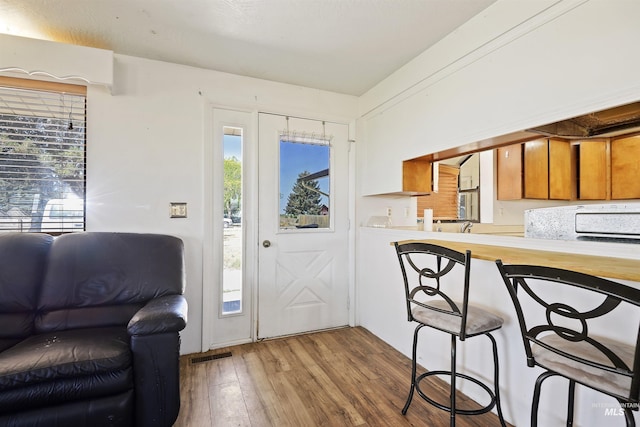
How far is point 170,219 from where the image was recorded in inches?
96.4

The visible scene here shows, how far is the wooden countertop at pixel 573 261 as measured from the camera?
987 millimetres

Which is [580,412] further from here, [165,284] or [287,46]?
[287,46]

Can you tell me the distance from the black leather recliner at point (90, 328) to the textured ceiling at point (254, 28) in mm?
1415

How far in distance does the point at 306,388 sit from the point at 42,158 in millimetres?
2527

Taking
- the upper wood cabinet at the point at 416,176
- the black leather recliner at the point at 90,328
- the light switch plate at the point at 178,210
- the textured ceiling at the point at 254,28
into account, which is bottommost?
the black leather recliner at the point at 90,328

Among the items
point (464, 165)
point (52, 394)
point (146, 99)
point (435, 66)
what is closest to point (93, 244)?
point (52, 394)

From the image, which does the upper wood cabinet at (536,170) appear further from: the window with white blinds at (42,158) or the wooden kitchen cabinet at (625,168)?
the window with white blinds at (42,158)

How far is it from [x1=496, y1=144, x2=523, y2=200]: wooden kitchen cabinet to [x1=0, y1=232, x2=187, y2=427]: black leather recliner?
3419 millimetres

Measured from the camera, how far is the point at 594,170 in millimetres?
3451

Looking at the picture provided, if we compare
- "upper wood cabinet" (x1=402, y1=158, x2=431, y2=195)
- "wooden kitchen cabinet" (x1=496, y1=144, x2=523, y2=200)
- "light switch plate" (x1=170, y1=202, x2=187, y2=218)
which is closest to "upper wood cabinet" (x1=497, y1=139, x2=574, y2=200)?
"wooden kitchen cabinet" (x1=496, y1=144, x2=523, y2=200)

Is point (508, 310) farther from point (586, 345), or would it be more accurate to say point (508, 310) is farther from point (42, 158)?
point (42, 158)

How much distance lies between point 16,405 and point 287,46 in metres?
2.54

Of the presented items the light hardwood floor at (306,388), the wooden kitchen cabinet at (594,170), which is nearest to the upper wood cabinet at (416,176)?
the light hardwood floor at (306,388)

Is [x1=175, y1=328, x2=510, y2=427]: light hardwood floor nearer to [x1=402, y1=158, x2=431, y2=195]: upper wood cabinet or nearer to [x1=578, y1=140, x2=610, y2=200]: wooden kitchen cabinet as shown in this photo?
[x1=402, y1=158, x2=431, y2=195]: upper wood cabinet
